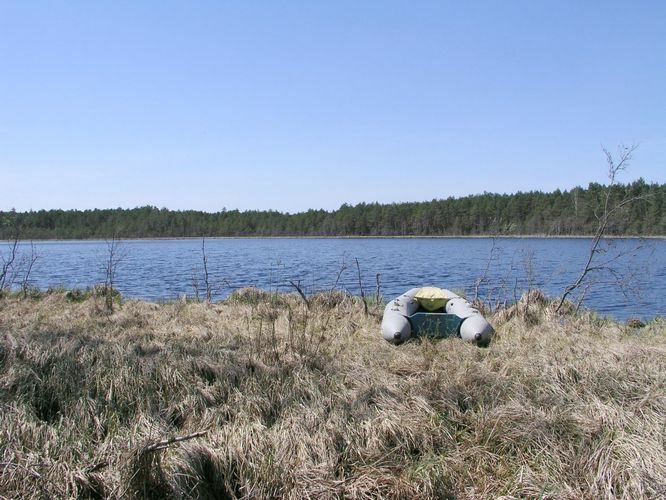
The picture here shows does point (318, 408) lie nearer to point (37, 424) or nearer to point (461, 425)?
point (461, 425)

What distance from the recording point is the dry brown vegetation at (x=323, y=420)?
3496 millimetres

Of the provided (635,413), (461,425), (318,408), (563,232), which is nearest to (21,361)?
(318,408)

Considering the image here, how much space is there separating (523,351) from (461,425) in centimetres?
257

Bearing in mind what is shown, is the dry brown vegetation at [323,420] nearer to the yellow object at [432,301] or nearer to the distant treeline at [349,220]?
the yellow object at [432,301]

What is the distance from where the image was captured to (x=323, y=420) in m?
4.17

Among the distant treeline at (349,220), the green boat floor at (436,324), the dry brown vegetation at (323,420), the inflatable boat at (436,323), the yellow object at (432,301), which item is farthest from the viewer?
the distant treeline at (349,220)

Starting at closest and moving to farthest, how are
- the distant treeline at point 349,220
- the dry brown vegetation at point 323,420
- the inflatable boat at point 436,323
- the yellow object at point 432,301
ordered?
the dry brown vegetation at point 323,420
the inflatable boat at point 436,323
the yellow object at point 432,301
the distant treeline at point 349,220

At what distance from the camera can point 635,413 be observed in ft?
13.9

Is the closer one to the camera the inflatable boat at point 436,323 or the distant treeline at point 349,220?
the inflatable boat at point 436,323

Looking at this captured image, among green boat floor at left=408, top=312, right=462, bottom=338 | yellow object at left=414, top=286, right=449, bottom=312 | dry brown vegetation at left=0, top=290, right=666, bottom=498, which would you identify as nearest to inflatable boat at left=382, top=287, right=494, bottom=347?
green boat floor at left=408, top=312, right=462, bottom=338

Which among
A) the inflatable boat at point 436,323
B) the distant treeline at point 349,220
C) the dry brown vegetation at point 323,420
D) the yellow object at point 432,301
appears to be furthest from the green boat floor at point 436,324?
the distant treeline at point 349,220

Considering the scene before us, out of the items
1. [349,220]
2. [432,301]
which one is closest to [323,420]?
[432,301]

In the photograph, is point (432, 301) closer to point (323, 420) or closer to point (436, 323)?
point (436, 323)

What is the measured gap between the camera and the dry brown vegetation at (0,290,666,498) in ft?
11.5
